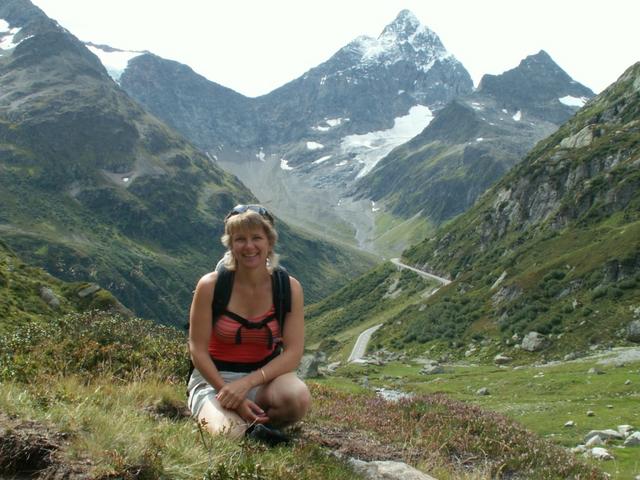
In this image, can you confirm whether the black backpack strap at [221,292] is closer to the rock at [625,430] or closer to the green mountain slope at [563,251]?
the rock at [625,430]

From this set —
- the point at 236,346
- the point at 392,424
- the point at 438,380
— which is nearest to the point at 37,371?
the point at 236,346

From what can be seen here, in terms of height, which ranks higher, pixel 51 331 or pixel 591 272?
pixel 51 331

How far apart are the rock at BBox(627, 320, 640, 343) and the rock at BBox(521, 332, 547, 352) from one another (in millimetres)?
7046

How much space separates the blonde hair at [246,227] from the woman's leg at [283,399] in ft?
5.19

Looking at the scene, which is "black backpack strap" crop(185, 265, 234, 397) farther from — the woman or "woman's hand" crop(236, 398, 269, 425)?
"woman's hand" crop(236, 398, 269, 425)

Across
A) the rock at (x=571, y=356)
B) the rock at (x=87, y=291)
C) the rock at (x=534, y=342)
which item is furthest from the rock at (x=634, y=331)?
the rock at (x=87, y=291)

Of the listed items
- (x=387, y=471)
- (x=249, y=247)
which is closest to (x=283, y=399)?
(x=387, y=471)

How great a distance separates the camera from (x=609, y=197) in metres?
69.6

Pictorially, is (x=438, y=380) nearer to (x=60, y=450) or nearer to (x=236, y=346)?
(x=236, y=346)

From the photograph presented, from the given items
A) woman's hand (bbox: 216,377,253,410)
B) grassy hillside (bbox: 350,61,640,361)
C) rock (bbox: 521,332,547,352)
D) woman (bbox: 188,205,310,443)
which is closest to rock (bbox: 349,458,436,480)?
woman (bbox: 188,205,310,443)

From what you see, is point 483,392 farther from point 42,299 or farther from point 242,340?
point 42,299

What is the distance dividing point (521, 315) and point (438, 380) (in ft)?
54.8

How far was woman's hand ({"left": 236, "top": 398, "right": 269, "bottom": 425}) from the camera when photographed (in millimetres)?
6871

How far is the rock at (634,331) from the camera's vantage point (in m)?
36.8
